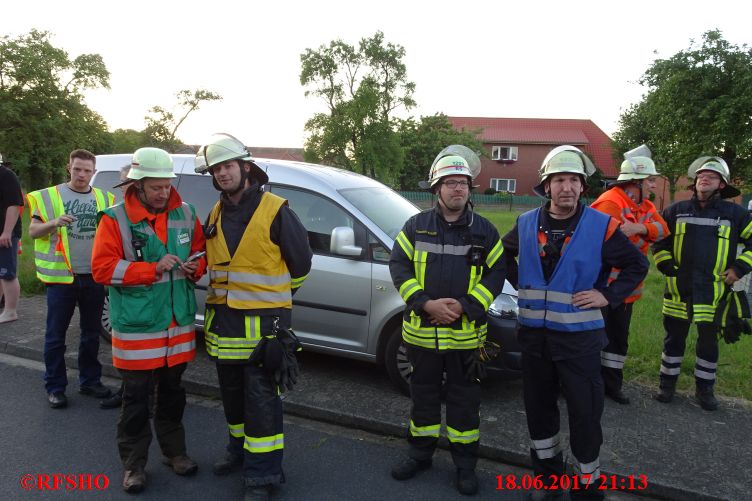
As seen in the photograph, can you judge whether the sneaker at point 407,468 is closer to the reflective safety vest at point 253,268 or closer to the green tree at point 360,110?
the reflective safety vest at point 253,268

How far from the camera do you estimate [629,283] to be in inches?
123

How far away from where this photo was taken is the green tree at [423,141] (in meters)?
45.9

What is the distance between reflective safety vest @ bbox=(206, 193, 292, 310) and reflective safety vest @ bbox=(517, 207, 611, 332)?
1496mm

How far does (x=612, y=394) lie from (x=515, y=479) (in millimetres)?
1576

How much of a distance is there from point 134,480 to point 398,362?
2161 millimetres

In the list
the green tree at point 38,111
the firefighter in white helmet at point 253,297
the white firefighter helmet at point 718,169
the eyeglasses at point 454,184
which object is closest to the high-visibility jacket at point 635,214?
the white firefighter helmet at point 718,169

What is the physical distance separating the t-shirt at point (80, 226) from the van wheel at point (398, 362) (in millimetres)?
2568

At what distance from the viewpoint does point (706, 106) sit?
2498 centimetres

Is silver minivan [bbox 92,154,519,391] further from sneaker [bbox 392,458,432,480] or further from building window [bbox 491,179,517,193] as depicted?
building window [bbox 491,179,517,193]

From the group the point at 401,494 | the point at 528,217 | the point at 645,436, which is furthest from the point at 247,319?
the point at 645,436

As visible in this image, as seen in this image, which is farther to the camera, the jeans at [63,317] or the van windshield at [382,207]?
the van windshield at [382,207]

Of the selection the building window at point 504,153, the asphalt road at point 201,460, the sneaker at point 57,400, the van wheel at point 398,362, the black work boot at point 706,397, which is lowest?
the asphalt road at point 201,460

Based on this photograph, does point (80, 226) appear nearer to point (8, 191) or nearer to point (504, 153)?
point (8, 191)

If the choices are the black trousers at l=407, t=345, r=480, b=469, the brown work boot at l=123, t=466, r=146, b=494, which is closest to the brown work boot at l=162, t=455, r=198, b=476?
the brown work boot at l=123, t=466, r=146, b=494
